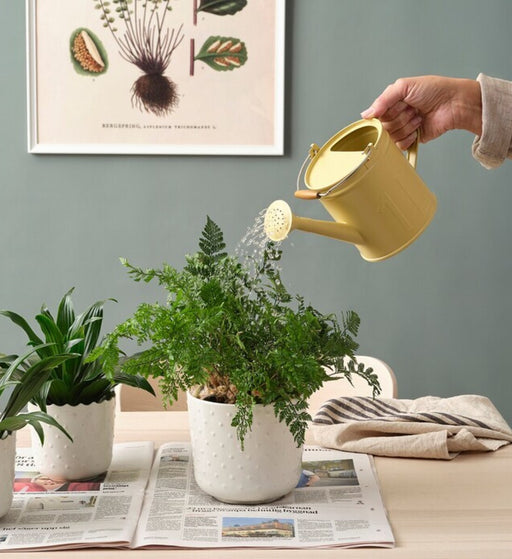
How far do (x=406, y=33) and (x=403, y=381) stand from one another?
106 cm

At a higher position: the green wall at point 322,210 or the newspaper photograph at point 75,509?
the green wall at point 322,210

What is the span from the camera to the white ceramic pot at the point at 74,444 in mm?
1053

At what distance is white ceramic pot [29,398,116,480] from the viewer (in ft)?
3.45

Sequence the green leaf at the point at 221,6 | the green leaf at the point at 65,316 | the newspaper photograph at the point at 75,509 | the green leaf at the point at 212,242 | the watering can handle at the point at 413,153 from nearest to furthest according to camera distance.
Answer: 1. the newspaper photograph at the point at 75,509
2. the green leaf at the point at 212,242
3. the green leaf at the point at 65,316
4. the watering can handle at the point at 413,153
5. the green leaf at the point at 221,6

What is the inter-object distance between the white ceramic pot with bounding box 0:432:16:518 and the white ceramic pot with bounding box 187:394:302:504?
0.76 feet

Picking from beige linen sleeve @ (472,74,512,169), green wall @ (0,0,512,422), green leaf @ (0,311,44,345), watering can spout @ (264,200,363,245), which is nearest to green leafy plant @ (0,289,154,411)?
green leaf @ (0,311,44,345)

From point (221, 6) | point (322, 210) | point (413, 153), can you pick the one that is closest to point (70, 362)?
point (413, 153)

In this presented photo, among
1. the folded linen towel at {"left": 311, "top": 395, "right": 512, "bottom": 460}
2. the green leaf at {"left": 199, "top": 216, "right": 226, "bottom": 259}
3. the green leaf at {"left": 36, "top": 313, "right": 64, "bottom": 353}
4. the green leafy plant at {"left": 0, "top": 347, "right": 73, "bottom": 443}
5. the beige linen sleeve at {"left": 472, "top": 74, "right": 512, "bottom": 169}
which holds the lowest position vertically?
the folded linen towel at {"left": 311, "top": 395, "right": 512, "bottom": 460}

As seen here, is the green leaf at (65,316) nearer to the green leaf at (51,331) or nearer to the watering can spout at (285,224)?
→ the green leaf at (51,331)

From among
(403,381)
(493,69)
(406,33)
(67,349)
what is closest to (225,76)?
(406,33)

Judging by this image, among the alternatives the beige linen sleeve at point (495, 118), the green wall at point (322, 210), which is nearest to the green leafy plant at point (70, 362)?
the beige linen sleeve at point (495, 118)

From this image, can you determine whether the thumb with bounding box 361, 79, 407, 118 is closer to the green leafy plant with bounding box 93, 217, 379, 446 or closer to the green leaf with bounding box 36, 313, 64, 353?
the green leafy plant with bounding box 93, 217, 379, 446

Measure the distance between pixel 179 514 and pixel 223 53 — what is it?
5.27 ft

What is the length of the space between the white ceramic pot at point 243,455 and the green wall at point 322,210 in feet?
4.42
